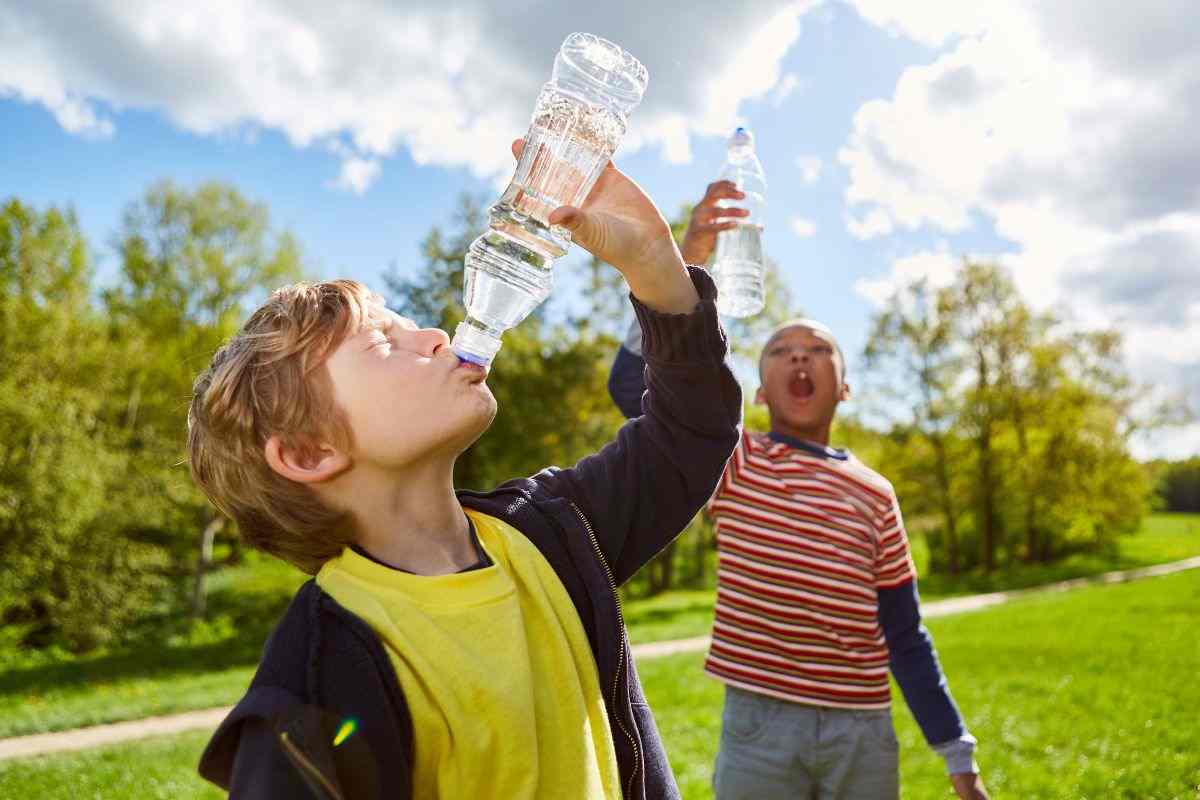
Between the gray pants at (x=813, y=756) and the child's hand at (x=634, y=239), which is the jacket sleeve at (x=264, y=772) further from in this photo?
the gray pants at (x=813, y=756)

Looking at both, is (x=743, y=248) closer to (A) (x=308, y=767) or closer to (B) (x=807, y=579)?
(B) (x=807, y=579)

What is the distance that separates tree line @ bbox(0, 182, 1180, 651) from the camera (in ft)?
63.5

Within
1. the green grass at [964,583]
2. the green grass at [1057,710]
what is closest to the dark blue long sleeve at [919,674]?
the green grass at [1057,710]

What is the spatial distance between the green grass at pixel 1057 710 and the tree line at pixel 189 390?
32.0 feet

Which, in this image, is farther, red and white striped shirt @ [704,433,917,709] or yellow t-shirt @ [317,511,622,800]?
red and white striped shirt @ [704,433,917,709]

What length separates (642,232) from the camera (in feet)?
5.99

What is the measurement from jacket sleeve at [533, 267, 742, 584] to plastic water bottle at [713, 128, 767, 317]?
178 centimetres

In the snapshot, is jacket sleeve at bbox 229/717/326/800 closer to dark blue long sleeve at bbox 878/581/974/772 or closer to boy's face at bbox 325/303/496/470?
boy's face at bbox 325/303/496/470

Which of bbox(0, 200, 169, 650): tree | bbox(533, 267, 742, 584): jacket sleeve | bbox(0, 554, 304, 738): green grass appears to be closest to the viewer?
bbox(533, 267, 742, 584): jacket sleeve

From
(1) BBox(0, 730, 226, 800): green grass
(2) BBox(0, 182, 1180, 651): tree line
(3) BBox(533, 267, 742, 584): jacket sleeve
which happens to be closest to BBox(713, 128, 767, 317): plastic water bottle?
(3) BBox(533, 267, 742, 584): jacket sleeve

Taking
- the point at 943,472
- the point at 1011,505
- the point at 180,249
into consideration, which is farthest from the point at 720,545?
the point at 1011,505

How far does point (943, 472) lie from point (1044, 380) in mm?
5100

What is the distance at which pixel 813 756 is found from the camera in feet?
9.95

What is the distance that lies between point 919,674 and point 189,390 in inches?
358
